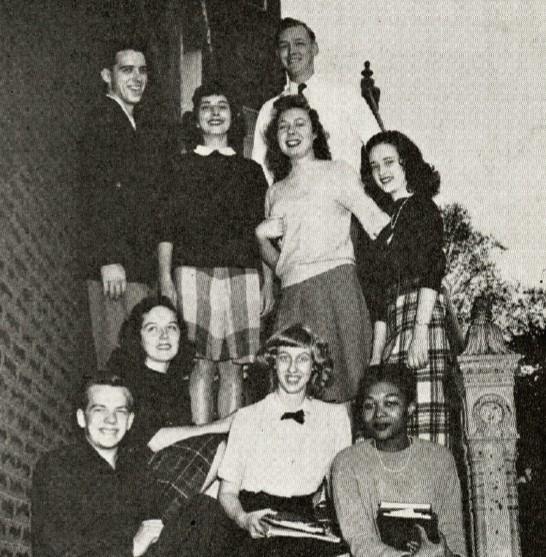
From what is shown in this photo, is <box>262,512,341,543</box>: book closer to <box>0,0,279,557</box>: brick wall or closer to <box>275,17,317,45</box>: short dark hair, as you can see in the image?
<box>0,0,279,557</box>: brick wall

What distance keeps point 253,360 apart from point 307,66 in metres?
2.30

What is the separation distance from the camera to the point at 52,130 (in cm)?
514

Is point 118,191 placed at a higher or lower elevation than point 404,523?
higher

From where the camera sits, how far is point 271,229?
195 inches

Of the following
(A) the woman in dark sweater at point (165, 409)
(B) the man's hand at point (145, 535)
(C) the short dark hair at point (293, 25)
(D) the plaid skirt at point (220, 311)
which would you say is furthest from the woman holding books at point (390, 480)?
(C) the short dark hair at point (293, 25)

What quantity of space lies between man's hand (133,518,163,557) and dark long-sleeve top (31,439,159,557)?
0.03 metres

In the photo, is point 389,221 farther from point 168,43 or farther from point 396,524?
point 168,43

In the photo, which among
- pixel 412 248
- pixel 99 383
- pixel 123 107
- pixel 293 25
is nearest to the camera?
pixel 99 383

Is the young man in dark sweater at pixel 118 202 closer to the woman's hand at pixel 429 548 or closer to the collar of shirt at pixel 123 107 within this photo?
the collar of shirt at pixel 123 107

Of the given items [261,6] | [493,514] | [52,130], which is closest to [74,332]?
[52,130]

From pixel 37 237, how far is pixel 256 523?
6.63ft

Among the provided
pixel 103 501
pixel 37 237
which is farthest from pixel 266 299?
pixel 103 501

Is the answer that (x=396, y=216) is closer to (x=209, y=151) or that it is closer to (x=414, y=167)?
(x=414, y=167)

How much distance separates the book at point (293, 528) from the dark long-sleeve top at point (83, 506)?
515 millimetres
